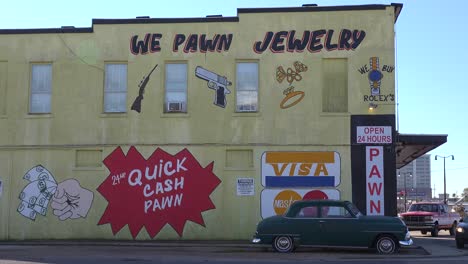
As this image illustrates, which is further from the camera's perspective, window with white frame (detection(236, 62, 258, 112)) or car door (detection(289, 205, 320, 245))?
window with white frame (detection(236, 62, 258, 112))

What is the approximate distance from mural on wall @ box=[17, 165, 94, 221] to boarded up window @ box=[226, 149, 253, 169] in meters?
5.47

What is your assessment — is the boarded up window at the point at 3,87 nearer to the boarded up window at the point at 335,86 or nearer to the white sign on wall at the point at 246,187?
the white sign on wall at the point at 246,187

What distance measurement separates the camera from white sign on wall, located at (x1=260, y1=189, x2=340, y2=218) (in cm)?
2130

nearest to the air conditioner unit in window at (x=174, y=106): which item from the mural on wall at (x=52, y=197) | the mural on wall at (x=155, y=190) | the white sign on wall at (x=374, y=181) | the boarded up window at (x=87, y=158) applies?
the mural on wall at (x=155, y=190)

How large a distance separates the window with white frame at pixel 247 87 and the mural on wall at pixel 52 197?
6801 millimetres

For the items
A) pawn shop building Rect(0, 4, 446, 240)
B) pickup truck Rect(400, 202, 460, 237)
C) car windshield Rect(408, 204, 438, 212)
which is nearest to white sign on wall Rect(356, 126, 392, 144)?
pawn shop building Rect(0, 4, 446, 240)

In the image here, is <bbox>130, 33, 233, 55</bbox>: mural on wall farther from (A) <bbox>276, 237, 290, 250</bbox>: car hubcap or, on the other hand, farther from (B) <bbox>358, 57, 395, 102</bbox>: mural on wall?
(A) <bbox>276, 237, 290, 250</bbox>: car hubcap

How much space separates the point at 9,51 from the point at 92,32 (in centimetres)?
348

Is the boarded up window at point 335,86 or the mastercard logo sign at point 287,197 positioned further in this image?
the boarded up window at point 335,86

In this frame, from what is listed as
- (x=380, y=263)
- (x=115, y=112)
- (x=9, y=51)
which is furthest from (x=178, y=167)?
(x=380, y=263)

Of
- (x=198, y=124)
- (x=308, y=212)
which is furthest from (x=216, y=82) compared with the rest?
(x=308, y=212)

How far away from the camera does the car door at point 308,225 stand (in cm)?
1644

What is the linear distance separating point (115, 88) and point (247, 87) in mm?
5208

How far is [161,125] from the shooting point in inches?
869
